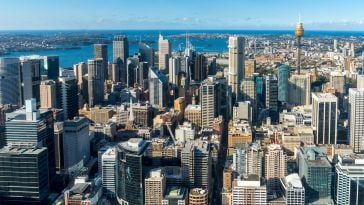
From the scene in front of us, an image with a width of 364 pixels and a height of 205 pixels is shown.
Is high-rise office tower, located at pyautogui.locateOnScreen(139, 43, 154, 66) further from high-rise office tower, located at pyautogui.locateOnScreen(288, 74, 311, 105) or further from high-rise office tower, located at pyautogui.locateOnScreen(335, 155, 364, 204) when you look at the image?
high-rise office tower, located at pyautogui.locateOnScreen(335, 155, 364, 204)

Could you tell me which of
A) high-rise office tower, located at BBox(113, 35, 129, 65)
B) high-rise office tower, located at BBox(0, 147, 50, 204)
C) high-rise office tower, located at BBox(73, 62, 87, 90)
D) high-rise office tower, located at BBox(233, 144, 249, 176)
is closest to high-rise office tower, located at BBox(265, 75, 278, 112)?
high-rise office tower, located at BBox(233, 144, 249, 176)

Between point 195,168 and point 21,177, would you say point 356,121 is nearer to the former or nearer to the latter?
point 195,168

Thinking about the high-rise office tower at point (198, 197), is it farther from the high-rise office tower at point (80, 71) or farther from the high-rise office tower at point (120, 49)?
the high-rise office tower at point (120, 49)

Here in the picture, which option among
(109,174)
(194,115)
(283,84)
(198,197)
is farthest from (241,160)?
(283,84)

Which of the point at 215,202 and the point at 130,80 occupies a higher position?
the point at 130,80

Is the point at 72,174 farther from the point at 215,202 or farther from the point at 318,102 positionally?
the point at 318,102

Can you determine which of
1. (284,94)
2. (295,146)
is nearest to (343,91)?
(284,94)
